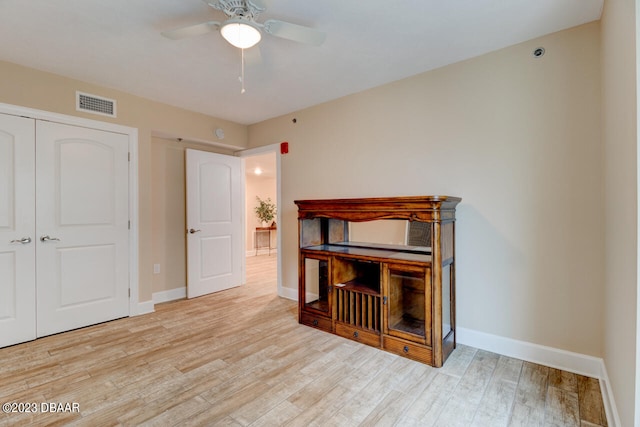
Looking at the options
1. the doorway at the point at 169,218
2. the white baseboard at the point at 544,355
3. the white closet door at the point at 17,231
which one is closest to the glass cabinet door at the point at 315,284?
the doorway at the point at 169,218

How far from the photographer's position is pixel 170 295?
3.98 meters

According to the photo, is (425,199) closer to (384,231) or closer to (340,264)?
(384,231)

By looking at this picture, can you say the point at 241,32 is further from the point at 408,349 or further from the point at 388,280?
the point at 408,349

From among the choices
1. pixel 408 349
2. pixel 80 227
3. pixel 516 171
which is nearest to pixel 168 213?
pixel 80 227

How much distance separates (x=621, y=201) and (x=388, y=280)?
1.50 metres

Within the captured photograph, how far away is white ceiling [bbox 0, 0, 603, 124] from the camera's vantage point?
1912 millimetres

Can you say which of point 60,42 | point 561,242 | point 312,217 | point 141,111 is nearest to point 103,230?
point 141,111

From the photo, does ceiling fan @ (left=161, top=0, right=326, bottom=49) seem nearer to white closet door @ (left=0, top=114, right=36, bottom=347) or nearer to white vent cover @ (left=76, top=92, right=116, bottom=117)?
white vent cover @ (left=76, top=92, right=116, bottom=117)

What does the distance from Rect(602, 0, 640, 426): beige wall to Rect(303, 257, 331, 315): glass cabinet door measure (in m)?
2.07

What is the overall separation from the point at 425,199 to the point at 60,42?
10.2 feet

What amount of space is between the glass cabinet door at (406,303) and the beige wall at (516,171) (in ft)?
1.58

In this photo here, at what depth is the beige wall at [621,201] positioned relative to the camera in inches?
47.9

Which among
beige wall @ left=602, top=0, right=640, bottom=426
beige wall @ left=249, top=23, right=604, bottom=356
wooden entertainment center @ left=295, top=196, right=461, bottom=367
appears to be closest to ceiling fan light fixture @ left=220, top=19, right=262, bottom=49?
wooden entertainment center @ left=295, top=196, right=461, bottom=367

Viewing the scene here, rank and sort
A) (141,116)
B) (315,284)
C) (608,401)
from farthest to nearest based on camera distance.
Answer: (141,116), (315,284), (608,401)
